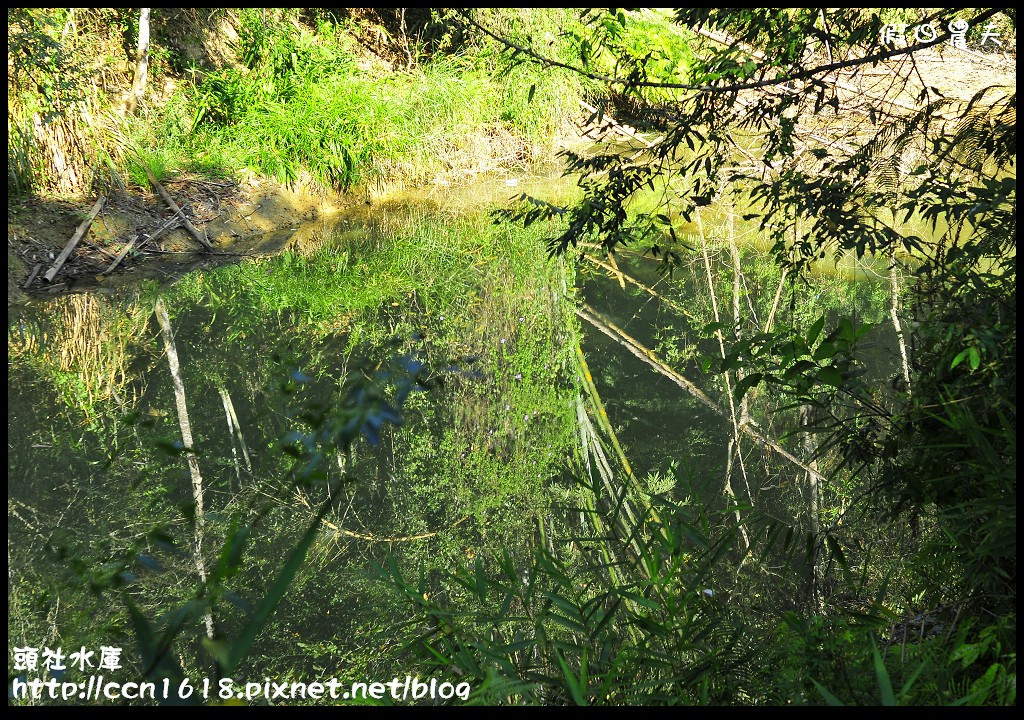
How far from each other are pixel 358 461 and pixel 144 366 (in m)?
1.69

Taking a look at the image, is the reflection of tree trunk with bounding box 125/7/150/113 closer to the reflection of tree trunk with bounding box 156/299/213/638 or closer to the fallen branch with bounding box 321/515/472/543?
the reflection of tree trunk with bounding box 156/299/213/638

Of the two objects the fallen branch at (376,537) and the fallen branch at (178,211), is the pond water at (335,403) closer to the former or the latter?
the fallen branch at (376,537)

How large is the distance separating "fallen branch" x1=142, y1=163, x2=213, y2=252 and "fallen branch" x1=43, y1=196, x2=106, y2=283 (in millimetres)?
529

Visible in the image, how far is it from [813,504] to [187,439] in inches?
108

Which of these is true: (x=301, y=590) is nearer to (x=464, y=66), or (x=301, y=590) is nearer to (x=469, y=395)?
(x=469, y=395)

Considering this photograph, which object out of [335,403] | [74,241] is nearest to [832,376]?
[335,403]

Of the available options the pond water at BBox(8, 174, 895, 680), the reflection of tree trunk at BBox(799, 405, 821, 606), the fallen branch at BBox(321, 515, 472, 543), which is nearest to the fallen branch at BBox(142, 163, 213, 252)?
the pond water at BBox(8, 174, 895, 680)

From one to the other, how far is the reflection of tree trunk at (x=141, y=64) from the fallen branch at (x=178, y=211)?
1059mm

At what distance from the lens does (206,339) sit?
17.3 feet

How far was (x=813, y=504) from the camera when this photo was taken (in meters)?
3.35

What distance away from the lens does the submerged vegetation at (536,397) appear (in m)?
2.09

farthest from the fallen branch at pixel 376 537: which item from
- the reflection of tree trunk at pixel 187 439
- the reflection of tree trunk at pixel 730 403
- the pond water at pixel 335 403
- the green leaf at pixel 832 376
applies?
the green leaf at pixel 832 376

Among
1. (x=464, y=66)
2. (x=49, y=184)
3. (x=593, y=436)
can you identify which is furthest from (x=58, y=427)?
(x=464, y=66)

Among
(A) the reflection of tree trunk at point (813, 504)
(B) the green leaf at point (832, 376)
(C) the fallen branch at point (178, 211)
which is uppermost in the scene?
(B) the green leaf at point (832, 376)
